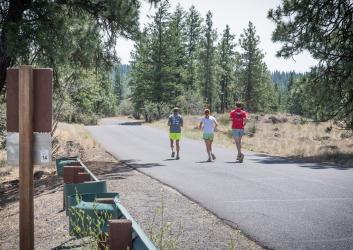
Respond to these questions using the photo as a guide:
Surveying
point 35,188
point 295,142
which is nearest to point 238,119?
point 35,188

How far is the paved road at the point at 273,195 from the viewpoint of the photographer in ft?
20.8

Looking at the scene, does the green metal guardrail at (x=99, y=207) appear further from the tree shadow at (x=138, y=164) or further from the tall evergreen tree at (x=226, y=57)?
the tall evergreen tree at (x=226, y=57)

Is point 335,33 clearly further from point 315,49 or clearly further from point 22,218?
point 22,218

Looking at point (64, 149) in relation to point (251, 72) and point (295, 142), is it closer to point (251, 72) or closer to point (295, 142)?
point (295, 142)

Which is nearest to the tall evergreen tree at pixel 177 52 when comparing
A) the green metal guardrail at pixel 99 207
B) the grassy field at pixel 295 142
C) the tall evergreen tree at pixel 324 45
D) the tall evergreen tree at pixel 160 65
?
the tall evergreen tree at pixel 160 65

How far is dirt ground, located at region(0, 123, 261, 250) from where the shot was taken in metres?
6.00

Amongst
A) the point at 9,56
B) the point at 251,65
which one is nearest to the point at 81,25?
the point at 9,56

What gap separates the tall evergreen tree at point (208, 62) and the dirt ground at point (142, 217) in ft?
178

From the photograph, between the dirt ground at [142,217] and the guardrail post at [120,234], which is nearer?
the guardrail post at [120,234]

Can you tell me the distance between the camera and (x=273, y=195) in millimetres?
9164

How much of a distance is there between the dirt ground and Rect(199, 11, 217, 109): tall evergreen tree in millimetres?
54158

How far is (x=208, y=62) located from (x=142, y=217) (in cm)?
6159

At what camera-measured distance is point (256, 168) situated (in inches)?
531

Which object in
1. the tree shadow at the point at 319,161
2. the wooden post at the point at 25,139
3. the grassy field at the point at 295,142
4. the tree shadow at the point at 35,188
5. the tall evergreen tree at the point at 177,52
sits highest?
the tall evergreen tree at the point at 177,52
